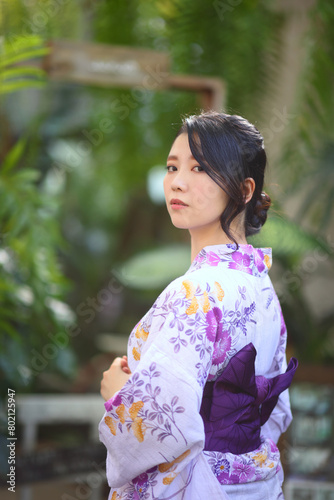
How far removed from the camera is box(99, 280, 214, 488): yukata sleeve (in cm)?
103

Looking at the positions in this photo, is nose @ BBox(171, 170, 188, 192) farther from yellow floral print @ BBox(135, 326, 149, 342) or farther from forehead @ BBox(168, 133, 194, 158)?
yellow floral print @ BBox(135, 326, 149, 342)

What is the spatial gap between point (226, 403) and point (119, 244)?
4.55 m

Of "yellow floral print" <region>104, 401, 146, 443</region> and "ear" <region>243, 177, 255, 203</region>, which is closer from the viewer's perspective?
"yellow floral print" <region>104, 401, 146, 443</region>

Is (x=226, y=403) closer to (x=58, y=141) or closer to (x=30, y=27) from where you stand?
(x=30, y=27)

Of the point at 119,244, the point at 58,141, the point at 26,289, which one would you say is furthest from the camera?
the point at 119,244

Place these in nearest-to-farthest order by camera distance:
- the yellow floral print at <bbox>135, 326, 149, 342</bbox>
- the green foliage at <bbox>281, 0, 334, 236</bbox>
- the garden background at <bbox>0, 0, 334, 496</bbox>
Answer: the yellow floral print at <bbox>135, 326, 149, 342</bbox> < the garden background at <bbox>0, 0, 334, 496</bbox> < the green foliage at <bbox>281, 0, 334, 236</bbox>

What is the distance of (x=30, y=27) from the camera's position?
123 inches

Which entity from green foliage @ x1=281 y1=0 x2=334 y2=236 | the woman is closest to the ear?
the woman

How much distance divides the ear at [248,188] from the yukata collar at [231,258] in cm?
9

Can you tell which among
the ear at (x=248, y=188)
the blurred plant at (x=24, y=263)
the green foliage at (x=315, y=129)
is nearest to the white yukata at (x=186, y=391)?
the ear at (x=248, y=188)

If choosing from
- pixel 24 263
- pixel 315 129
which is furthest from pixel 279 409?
pixel 315 129

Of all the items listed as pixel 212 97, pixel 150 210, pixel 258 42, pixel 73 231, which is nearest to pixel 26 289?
pixel 212 97

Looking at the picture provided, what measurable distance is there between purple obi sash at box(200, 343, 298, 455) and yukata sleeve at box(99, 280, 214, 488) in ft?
0.18

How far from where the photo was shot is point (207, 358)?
108 cm
